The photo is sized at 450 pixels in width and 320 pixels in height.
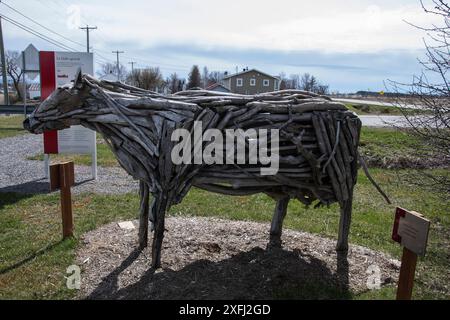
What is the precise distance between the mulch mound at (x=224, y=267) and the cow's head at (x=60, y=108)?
176cm

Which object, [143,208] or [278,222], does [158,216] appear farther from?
[278,222]

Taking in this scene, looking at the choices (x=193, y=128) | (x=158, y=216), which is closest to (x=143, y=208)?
(x=158, y=216)

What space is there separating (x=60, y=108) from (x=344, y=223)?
3.52m

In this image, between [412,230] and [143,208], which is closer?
[412,230]

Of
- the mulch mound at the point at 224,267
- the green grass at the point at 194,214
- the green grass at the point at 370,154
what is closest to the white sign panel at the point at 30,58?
the green grass at the point at 370,154

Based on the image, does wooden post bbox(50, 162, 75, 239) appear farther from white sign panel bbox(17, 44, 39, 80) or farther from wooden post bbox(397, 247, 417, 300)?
white sign panel bbox(17, 44, 39, 80)

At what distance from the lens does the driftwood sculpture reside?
3.98m

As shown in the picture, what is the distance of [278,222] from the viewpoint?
17.9 ft

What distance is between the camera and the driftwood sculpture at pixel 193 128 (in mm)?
3979

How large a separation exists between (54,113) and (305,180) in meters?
2.81

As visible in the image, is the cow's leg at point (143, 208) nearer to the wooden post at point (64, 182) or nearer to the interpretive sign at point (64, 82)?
the wooden post at point (64, 182)

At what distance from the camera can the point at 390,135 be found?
15.8 meters

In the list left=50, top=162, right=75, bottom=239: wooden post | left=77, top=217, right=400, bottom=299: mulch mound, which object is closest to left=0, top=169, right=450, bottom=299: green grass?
left=77, top=217, right=400, bottom=299: mulch mound

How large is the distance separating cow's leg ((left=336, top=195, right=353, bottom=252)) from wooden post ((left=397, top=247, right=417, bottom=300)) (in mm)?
1367
